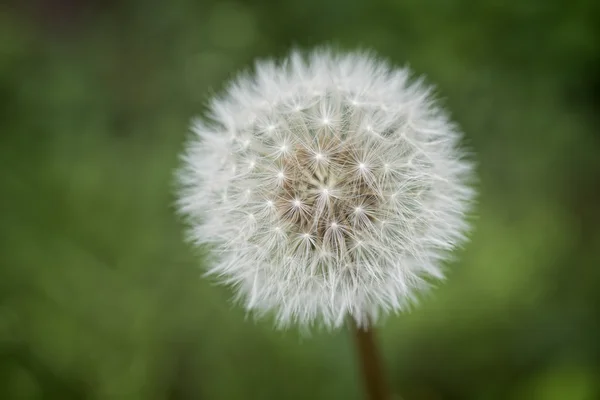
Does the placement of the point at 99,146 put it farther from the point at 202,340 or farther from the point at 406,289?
the point at 406,289

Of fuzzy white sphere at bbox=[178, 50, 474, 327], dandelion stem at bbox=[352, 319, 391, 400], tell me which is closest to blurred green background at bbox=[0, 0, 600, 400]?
dandelion stem at bbox=[352, 319, 391, 400]

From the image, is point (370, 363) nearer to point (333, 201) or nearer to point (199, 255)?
point (333, 201)

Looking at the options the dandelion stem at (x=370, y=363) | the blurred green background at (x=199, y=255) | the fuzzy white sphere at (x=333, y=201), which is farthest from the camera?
the blurred green background at (x=199, y=255)

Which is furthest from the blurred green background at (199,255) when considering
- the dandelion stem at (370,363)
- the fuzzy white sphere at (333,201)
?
the fuzzy white sphere at (333,201)

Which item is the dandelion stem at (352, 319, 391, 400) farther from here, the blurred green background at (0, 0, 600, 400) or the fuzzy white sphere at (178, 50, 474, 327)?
the blurred green background at (0, 0, 600, 400)

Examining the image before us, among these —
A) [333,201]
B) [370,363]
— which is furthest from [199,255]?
[333,201]

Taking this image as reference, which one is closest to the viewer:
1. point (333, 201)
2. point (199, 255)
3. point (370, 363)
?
point (333, 201)

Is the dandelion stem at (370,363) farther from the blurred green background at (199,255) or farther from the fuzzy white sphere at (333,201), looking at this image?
the blurred green background at (199,255)
